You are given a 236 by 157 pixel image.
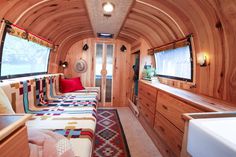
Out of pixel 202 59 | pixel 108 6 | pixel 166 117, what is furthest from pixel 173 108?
pixel 108 6

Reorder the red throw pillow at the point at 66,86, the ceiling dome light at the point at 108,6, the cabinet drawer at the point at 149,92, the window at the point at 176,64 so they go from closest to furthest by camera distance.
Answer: the ceiling dome light at the point at 108,6, the window at the point at 176,64, the cabinet drawer at the point at 149,92, the red throw pillow at the point at 66,86

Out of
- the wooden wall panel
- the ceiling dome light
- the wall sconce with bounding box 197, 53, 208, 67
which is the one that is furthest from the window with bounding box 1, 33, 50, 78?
the wall sconce with bounding box 197, 53, 208, 67

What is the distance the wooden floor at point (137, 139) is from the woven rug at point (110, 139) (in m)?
0.10

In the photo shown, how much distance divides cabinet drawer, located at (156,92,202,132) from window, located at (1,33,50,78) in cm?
241

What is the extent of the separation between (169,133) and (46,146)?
63.2 inches

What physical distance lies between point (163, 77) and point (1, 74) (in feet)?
9.90

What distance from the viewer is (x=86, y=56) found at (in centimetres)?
466

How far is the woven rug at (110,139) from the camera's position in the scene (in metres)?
2.24

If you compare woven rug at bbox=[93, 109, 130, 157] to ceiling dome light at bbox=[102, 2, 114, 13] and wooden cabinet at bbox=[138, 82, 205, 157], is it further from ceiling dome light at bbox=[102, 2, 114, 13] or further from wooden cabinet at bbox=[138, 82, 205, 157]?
ceiling dome light at bbox=[102, 2, 114, 13]

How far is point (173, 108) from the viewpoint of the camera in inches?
77.1

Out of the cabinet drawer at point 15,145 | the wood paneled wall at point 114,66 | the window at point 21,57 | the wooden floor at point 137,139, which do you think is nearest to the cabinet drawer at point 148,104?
the wooden floor at point 137,139

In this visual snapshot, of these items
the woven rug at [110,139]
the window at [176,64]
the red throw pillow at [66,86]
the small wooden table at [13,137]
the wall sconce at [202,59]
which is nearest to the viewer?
the small wooden table at [13,137]

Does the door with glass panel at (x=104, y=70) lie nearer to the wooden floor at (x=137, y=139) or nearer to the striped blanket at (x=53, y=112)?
the wooden floor at (x=137, y=139)

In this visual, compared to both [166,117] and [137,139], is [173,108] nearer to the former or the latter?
[166,117]
